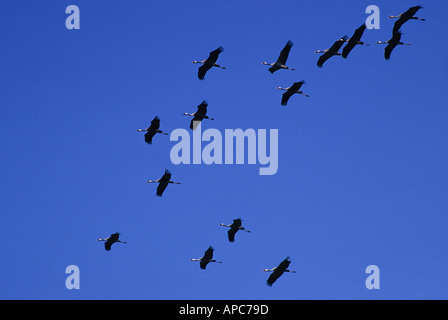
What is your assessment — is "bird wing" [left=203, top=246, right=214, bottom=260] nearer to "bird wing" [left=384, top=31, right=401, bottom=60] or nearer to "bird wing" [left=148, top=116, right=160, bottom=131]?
"bird wing" [left=148, top=116, right=160, bottom=131]

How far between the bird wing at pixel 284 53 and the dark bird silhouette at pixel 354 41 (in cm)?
288

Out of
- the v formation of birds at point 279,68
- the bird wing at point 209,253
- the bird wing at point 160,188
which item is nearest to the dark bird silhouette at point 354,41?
the v formation of birds at point 279,68

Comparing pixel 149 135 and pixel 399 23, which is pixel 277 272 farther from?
pixel 399 23

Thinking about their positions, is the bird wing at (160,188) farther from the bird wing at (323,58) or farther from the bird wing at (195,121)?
the bird wing at (323,58)

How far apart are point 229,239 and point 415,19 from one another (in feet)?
45.4

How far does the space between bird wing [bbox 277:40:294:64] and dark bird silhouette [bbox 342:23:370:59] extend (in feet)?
9.44

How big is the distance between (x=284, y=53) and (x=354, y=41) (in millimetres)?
3410
